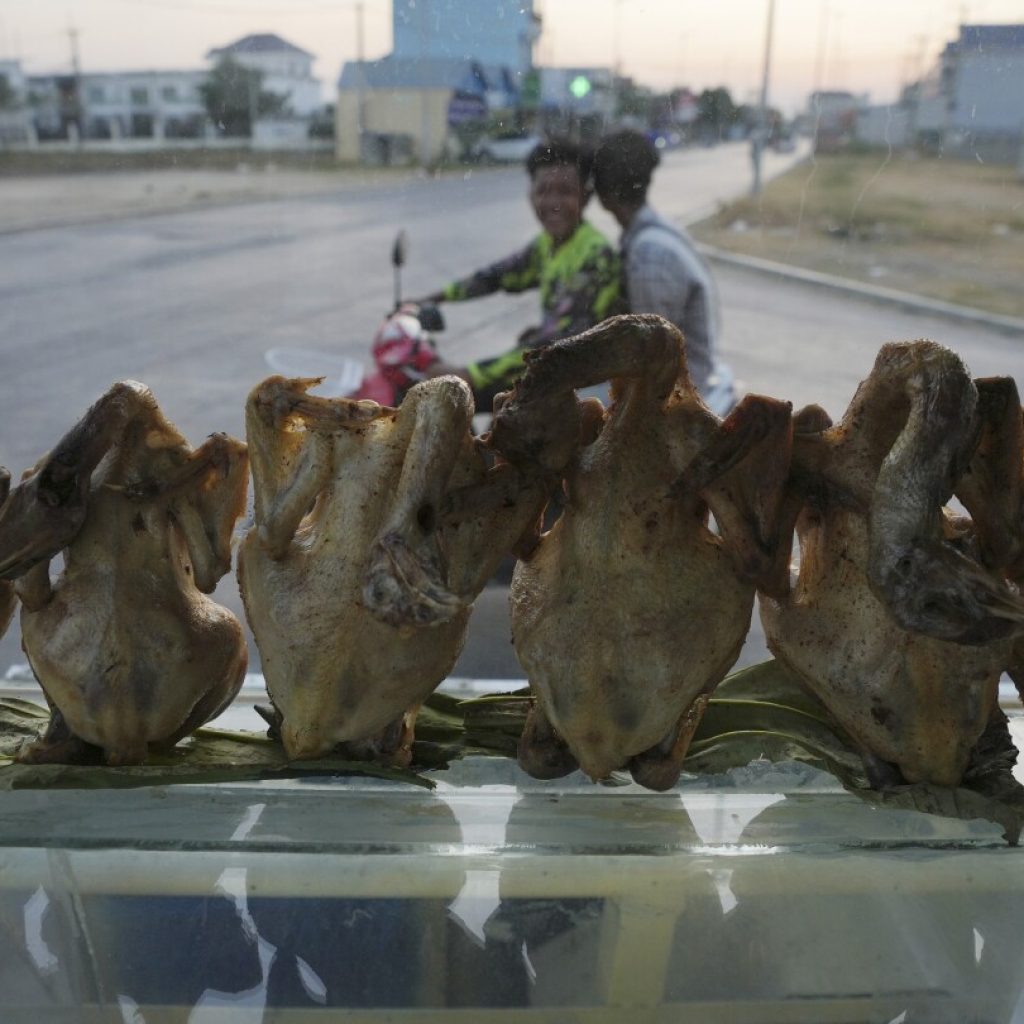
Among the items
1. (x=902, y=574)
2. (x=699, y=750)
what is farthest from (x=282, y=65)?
(x=902, y=574)

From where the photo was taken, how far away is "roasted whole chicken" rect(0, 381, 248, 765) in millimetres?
1458

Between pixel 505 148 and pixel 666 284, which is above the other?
pixel 505 148

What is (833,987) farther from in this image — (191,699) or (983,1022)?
(191,699)

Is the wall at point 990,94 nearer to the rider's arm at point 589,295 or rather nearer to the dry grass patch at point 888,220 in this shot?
the dry grass patch at point 888,220

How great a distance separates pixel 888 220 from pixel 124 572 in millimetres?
2185

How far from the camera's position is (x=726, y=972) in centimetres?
146

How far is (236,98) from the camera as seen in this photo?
7.82ft

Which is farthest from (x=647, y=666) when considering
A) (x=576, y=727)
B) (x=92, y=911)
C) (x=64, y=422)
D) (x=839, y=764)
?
(x=64, y=422)

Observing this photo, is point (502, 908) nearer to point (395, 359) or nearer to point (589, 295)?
point (589, 295)

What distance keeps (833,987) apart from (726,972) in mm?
147

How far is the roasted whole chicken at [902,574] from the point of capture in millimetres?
1225

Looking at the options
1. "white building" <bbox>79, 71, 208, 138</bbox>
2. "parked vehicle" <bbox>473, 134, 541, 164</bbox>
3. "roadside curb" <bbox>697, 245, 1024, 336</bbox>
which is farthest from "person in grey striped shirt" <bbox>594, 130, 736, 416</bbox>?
"white building" <bbox>79, 71, 208, 138</bbox>

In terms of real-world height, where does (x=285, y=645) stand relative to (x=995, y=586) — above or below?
below

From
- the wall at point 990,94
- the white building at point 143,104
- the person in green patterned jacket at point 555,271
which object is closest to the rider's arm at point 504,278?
the person in green patterned jacket at point 555,271
